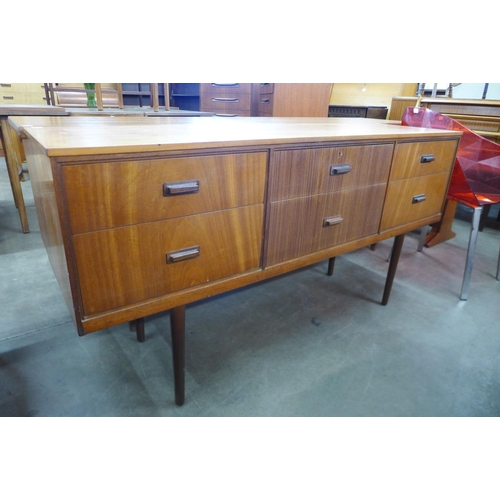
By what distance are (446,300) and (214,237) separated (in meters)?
1.32

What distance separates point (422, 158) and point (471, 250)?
2.03 ft

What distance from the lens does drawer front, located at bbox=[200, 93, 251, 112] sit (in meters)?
3.64

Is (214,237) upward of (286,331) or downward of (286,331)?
upward

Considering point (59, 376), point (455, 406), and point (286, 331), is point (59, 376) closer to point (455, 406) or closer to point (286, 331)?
A: point (286, 331)

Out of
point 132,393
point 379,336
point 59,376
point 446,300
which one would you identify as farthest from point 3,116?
point 446,300

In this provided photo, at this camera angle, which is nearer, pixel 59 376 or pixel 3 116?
pixel 59 376

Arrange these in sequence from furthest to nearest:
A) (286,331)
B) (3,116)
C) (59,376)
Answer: (3,116) → (286,331) → (59,376)

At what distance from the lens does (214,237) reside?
2.91ft

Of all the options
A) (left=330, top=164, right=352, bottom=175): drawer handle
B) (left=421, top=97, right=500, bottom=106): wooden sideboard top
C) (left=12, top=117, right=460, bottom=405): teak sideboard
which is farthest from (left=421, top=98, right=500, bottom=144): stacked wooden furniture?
(left=330, top=164, right=352, bottom=175): drawer handle

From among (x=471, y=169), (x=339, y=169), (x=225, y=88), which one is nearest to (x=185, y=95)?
(x=225, y=88)

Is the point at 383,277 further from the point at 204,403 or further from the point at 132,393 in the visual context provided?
the point at 132,393

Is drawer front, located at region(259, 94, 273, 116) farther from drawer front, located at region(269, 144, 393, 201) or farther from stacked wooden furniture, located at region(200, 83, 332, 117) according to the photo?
drawer front, located at region(269, 144, 393, 201)
